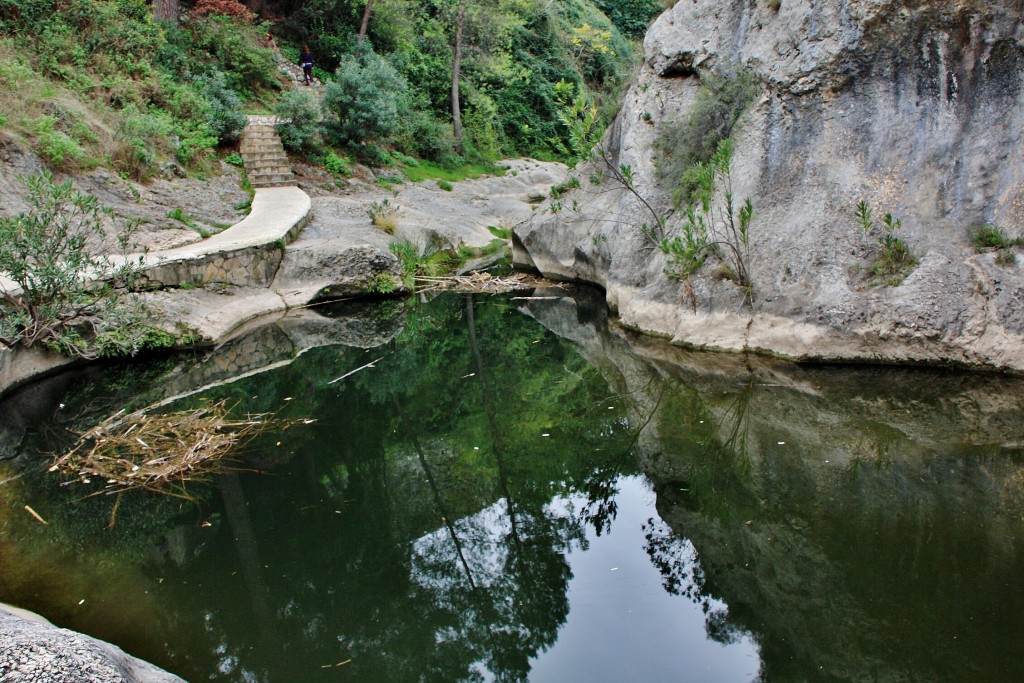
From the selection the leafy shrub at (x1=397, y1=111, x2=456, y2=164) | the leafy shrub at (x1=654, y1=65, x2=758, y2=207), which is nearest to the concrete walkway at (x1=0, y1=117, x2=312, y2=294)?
the leafy shrub at (x1=654, y1=65, x2=758, y2=207)

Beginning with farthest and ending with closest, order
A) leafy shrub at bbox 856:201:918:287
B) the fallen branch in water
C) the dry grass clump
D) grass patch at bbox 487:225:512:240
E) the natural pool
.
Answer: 1. grass patch at bbox 487:225:512:240
2. the fallen branch in water
3. leafy shrub at bbox 856:201:918:287
4. the dry grass clump
5. the natural pool

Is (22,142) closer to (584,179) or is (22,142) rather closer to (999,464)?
(584,179)

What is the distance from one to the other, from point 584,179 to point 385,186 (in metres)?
7.73

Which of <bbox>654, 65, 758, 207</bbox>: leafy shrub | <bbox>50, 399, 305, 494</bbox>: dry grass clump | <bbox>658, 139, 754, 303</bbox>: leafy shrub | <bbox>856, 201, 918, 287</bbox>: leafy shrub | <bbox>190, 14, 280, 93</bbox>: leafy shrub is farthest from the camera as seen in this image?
<bbox>190, 14, 280, 93</bbox>: leafy shrub

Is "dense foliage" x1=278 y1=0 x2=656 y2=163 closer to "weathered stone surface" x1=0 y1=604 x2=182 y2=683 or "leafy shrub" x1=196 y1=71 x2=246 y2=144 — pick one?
"leafy shrub" x1=196 y1=71 x2=246 y2=144

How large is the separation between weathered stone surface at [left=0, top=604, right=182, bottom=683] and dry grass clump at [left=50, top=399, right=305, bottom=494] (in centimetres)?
436

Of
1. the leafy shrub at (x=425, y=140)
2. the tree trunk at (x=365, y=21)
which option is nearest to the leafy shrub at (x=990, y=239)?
the leafy shrub at (x=425, y=140)

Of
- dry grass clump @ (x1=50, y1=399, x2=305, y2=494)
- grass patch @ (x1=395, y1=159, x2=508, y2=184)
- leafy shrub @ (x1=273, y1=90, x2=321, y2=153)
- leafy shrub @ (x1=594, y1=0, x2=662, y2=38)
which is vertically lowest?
grass patch @ (x1=395, y1=159, x2=508, y2=184)

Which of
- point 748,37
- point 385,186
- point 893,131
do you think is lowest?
point 385,186

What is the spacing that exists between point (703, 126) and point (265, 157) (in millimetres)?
13735

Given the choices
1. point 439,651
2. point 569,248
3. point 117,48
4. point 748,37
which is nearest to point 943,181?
point 748,37

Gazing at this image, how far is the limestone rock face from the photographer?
10438mm

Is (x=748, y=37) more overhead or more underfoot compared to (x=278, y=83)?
more overhead

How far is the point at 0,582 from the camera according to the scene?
6.25 m
